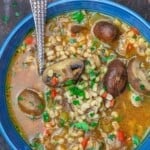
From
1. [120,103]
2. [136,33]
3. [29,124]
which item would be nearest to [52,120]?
[29,124]

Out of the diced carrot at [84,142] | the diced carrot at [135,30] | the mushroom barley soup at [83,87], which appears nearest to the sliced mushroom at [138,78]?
the mushroom barley soup at [83,87]

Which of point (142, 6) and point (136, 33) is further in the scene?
point (142, 6)

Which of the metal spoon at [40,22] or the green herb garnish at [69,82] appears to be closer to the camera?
the metal spoon at [40,22]

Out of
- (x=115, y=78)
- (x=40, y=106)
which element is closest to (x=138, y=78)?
(x=115, y=78)

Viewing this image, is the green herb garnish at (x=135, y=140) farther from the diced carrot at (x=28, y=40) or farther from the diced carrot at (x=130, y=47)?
the diced carrot at (x=28, y=40)

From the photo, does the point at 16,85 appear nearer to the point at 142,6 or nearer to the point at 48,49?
the point at 48,49

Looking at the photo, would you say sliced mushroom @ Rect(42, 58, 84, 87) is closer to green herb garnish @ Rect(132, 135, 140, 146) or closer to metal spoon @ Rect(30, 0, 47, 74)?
metal spoon @ Rect(30, 0, 47, 74)
